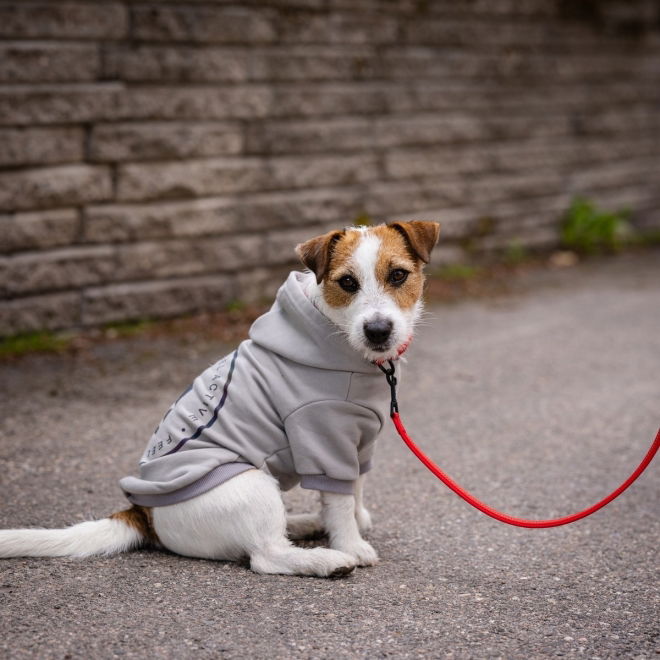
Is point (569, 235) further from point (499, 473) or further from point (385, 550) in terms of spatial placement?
point (385, 550)

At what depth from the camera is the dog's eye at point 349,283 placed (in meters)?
3.62

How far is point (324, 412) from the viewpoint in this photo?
356 cm

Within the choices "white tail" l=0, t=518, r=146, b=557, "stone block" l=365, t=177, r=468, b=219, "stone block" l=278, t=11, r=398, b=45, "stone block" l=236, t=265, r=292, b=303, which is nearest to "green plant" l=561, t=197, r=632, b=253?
"stone block" l=365, t=177, r=468, b=219

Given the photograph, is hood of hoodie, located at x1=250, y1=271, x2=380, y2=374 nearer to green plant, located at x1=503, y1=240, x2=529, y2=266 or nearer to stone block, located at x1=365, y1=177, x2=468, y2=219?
stone block, located at x1=365, y1=177, x2=468, y2=219

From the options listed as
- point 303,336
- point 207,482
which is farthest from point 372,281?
point 207,482

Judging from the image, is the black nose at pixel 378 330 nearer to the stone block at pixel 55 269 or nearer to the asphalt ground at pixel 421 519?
the asphalt ground at pixel 421 519

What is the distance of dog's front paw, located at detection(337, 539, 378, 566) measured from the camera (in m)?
3.73

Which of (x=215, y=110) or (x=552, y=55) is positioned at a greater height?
(x=552, y=55)

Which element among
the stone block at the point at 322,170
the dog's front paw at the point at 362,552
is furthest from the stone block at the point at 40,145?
the dog's front paw at the point at 362,552

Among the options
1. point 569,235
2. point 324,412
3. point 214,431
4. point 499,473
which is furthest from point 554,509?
point 569,235

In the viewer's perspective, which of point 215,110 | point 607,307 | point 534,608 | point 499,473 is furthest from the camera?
point 607,307

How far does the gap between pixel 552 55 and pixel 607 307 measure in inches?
120

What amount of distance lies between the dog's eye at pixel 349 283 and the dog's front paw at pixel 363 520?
3.43ft

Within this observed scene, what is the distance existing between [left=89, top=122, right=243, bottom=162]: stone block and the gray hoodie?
355 cm
